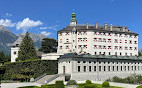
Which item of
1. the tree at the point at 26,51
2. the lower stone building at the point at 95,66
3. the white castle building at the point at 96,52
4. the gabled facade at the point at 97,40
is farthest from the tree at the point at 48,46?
the lower stone building at the point at 95,66

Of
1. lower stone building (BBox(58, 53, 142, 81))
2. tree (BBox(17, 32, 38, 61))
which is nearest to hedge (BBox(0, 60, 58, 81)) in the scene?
lower stone building (BBox(58, 53, 142, 81))

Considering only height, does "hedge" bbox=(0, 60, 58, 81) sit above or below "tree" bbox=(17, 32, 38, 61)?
below

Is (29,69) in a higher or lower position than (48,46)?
lower

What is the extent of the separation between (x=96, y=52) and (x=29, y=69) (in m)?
25.7

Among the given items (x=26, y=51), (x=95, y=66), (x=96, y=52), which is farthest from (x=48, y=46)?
(x=95, y=66)

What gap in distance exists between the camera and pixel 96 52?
234 feet

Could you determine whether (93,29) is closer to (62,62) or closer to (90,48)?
(90,48)

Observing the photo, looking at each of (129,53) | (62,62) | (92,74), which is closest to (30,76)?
(62,62)

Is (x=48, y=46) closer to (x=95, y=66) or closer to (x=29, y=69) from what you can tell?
(x=29, y=69)

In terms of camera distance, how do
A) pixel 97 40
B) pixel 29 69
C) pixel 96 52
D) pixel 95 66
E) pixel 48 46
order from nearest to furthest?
1. pixel 29 69
2. pixel 95 66
3. pixel 96 52
4. pixel 97 40
5. pixel 48 46

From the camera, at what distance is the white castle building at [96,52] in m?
57.8

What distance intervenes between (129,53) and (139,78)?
22386mm

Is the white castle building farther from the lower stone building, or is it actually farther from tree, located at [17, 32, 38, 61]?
tree, located at [17, 32, 38, 61]

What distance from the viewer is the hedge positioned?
58.4 meters
